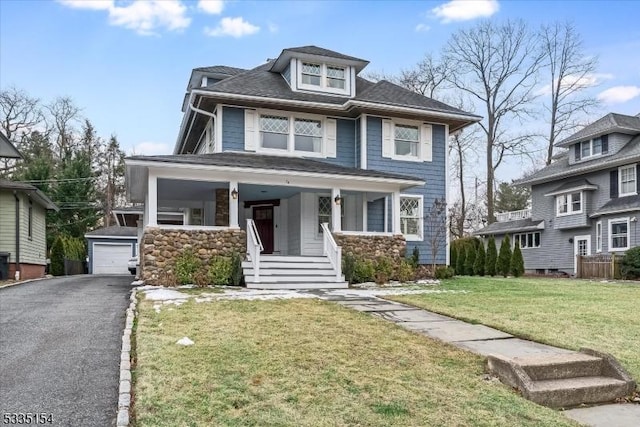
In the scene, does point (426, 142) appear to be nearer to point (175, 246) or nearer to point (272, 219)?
point (272, 219)

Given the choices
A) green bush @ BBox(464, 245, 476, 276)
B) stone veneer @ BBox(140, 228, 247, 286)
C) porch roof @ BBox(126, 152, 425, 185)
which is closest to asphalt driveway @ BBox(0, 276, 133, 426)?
stone veneer @ BBox(140, 228, 247, 286)

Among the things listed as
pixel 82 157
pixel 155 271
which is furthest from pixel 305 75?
pixel 82 157

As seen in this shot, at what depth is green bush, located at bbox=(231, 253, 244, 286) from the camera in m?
12.1

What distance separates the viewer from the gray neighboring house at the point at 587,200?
22.7 metres

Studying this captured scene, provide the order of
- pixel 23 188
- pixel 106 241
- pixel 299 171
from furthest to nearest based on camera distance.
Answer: pixel 106 241 → pixel 23 188 → pixel 299 171

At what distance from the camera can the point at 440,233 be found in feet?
55.3

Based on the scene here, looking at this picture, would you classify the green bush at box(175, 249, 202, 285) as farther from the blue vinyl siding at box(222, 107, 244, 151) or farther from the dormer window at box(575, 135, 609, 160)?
the dormer window at box(575, 135, 609, 160)

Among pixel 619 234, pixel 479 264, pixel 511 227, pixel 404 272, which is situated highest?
pixel 511 227

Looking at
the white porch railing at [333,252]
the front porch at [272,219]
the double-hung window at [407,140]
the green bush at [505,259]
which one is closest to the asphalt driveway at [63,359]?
the front porch at [272,219]

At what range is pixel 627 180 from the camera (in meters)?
23.0

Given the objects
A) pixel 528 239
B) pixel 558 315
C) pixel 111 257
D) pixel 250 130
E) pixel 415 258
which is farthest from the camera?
pixel 111 257

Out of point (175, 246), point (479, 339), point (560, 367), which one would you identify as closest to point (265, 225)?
point (175, 246)

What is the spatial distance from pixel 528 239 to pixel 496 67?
10.7 metres

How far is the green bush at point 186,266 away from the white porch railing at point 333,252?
10.8 ft
